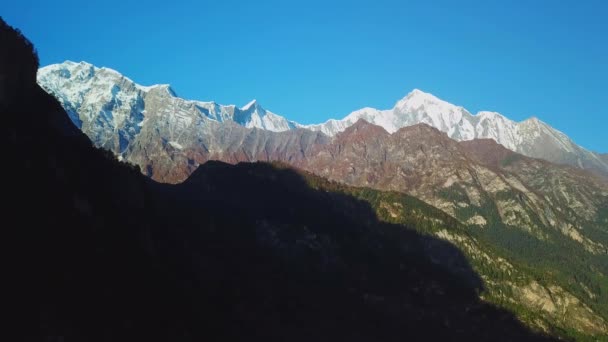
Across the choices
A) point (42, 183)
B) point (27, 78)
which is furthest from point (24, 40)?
point (42, 183)

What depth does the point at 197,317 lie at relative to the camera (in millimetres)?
167000

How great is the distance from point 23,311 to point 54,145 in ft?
183

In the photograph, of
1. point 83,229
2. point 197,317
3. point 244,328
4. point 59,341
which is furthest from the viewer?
point 244,328

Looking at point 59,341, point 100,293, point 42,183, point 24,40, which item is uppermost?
point 24,40

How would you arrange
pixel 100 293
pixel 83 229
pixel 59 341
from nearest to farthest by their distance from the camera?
pixel 59 341 < pixel 100 293 < pixel 83 229

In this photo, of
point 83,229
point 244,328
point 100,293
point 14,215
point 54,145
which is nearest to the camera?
point 14,215

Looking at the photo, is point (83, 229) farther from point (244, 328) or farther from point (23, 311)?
point (244, 328)

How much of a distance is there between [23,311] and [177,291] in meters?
66.2

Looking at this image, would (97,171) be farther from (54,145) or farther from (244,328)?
(244,328)

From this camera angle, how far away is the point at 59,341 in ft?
326

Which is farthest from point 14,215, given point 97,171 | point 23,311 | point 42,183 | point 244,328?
point 244,328

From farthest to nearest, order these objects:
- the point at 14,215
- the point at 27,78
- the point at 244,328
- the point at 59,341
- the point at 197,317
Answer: the point at 244,328 < the point at 197,317 < the point at 27,78 < the point at 14,215 < the point at 59,341

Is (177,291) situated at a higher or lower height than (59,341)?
higher

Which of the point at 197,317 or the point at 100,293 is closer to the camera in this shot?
the point at 100,293
